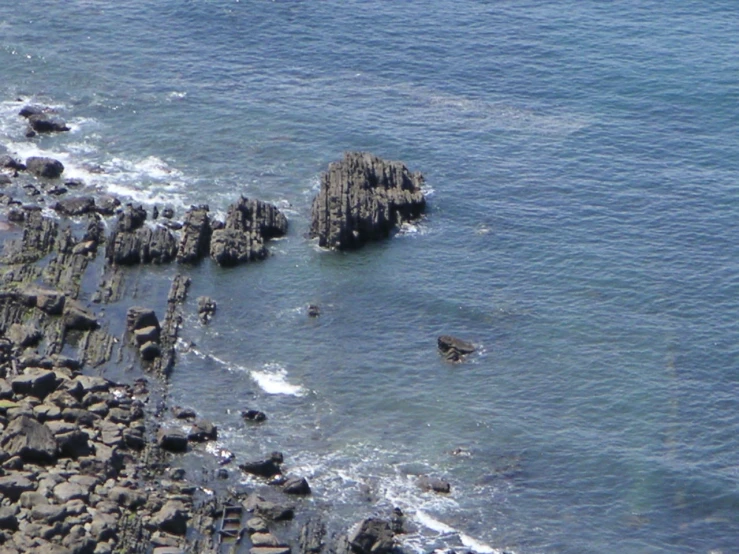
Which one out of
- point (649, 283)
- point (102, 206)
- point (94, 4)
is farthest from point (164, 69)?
point (649, 283)

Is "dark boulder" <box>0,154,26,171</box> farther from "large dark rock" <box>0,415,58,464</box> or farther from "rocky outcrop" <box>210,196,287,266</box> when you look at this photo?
"large dark rock" <box>0,415,58,464</box>

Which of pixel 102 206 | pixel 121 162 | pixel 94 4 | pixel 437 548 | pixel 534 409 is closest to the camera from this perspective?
pixel 437 548

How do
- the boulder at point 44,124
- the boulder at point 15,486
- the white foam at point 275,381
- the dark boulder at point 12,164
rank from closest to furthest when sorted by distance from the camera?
the boulder at point 15,486, the white foam at point 275,381, the dark boulder at point 12,164, the boulder at point 44,124

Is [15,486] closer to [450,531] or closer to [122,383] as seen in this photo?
[122,383]

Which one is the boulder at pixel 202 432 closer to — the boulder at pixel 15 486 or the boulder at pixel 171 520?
the boulder at pixel 171 520

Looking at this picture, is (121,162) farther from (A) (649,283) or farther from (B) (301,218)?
(A) (649,283)

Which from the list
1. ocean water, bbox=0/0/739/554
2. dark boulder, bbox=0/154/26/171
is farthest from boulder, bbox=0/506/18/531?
dark boulder, bbox=0/154/26/171

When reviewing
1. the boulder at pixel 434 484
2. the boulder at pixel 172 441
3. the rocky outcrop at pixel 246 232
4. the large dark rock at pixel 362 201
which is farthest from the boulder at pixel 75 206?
the boulder at pixel 434 484
